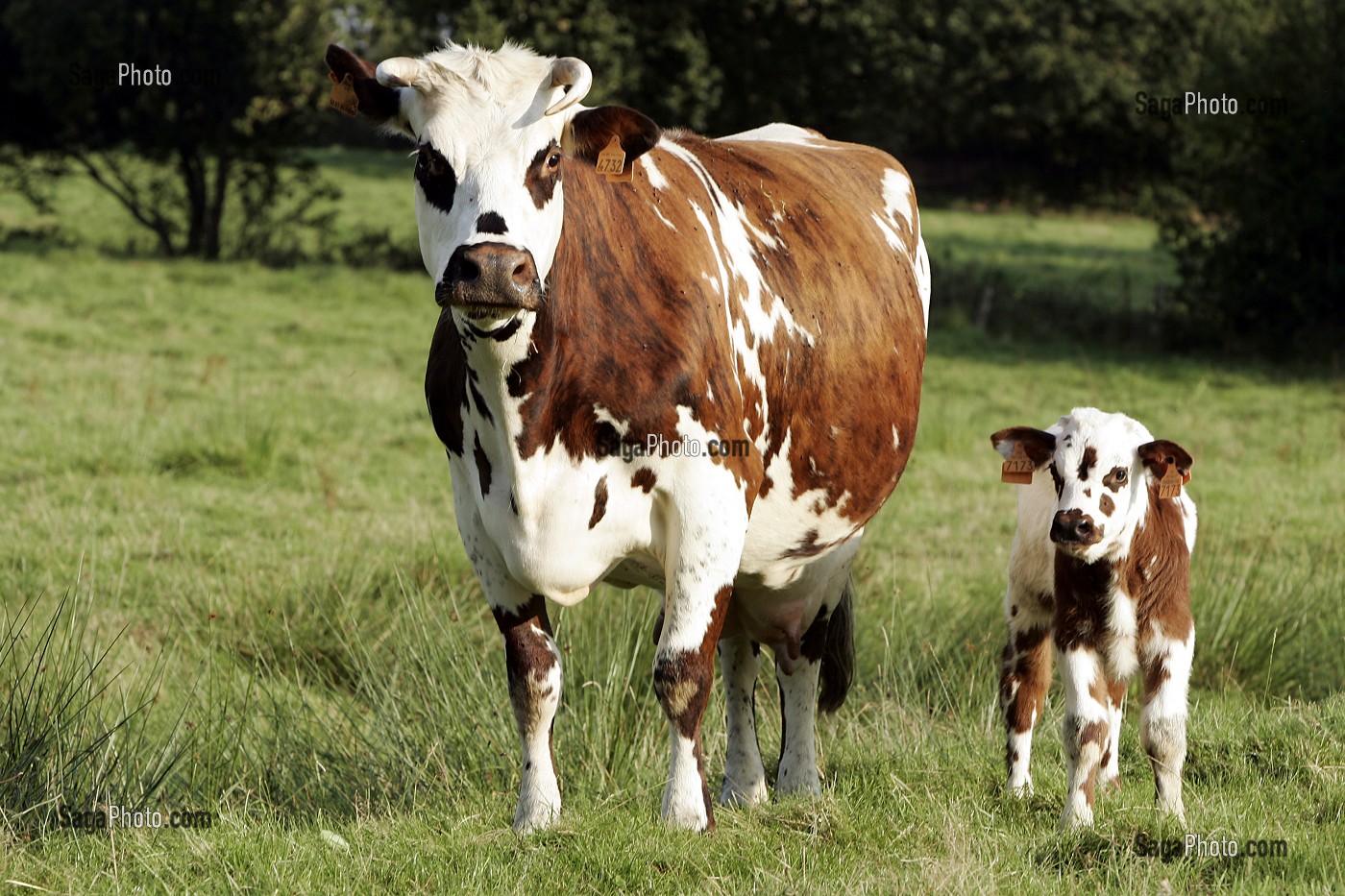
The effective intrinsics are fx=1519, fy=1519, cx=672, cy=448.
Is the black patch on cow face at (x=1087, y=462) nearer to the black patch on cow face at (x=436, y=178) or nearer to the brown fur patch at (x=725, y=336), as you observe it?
the brown fur patch at (x=725, y=336)

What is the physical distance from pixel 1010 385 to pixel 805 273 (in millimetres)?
11130

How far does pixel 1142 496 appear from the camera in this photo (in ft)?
15.4

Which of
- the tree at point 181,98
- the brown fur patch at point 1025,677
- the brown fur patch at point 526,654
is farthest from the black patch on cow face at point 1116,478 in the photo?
the tree at point 181,98

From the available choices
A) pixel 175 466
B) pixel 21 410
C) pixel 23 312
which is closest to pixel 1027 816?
pixel 175 466

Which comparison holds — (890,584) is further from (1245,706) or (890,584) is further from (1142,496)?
(1142,496)

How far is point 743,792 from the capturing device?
538 cm

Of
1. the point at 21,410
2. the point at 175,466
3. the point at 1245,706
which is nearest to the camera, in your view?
the point at 1245,706

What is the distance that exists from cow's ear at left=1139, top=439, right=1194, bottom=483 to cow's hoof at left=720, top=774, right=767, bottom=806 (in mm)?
1751

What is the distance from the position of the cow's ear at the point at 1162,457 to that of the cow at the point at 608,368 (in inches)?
43.4

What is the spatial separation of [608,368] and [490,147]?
0.71m

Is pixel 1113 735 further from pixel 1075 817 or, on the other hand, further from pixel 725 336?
pixel 725 336

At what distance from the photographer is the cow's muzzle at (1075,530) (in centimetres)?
443

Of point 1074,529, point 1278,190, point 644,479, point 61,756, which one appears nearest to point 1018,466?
point 1074,529

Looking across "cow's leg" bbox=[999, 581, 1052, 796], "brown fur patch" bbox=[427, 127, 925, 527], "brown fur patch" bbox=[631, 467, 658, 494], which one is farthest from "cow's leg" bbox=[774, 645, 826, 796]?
"brown fur patch" bbox=[631, 467, 658, 494]
